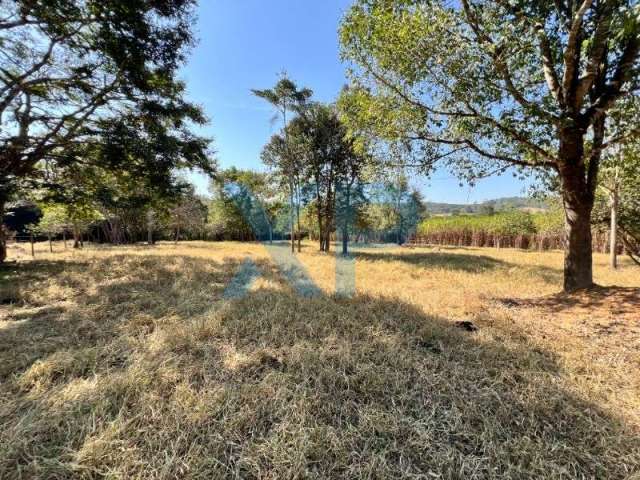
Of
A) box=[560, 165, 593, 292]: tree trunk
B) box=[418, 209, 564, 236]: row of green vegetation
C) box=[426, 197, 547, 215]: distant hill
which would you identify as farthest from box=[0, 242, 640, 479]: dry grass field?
box=[418, 209, 564, 236]: row of green vegetation

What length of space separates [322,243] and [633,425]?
580 inches

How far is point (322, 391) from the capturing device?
1950mm

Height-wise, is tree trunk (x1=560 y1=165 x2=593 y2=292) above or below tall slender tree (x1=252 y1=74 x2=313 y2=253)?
below

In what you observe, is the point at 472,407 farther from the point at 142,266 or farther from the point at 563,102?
the point at 142,266

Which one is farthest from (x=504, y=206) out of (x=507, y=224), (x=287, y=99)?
(x=287, y=99)

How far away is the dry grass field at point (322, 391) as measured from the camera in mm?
1420

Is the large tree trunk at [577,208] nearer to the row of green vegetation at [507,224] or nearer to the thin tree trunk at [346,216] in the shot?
the thin tree trunk at [346,216]

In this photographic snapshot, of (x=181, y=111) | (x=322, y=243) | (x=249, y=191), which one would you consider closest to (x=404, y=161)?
(x=181, y=111)

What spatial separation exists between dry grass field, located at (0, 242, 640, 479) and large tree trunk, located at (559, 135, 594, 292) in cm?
61

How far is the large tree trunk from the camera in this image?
4.14 metres

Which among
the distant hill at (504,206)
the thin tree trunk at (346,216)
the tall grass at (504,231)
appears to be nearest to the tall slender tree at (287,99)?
the thin tree trunk at (346,216)

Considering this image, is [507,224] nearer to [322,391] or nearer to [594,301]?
[594,301]

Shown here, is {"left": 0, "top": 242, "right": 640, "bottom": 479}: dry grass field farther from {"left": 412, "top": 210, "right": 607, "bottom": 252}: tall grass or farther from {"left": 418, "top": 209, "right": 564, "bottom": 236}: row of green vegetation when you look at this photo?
{"left": 418, "top": 209, "right": 564, "bottom": 236}: row of green vegetation

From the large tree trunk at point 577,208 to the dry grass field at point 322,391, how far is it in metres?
0.61
